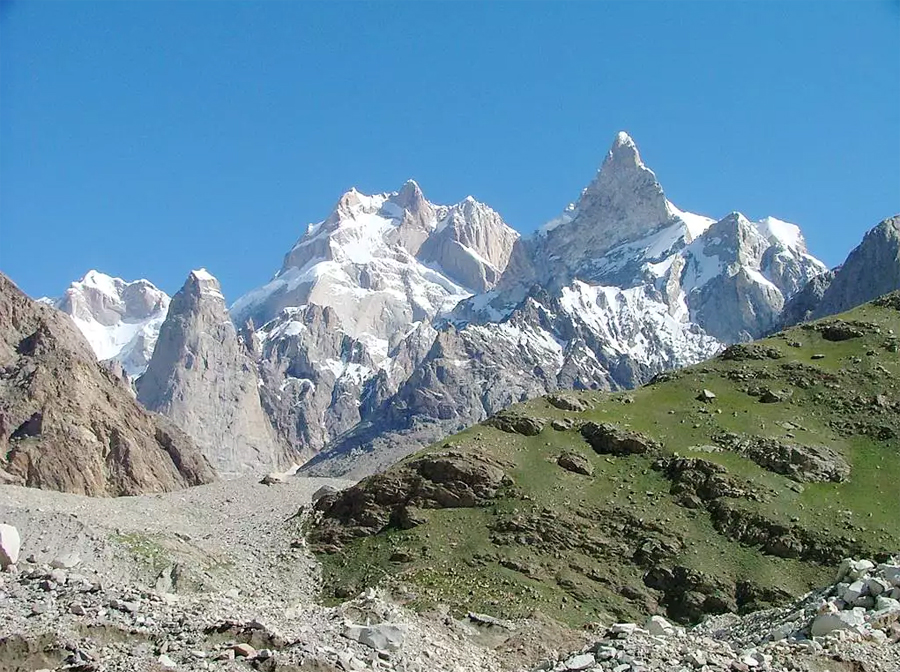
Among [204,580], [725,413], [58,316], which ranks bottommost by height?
[204,580]

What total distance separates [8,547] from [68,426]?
103 metres

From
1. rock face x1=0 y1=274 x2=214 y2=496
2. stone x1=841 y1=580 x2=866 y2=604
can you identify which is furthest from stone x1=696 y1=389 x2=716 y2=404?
rock face x1=0 y1=274 x2=214 y2=496

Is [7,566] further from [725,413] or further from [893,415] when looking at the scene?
[893,415]

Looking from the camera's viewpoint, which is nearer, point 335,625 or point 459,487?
point 335,625

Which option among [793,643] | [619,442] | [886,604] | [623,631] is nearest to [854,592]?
[886,604]

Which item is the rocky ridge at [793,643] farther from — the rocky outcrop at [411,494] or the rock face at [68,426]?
the rock face at [68,426]

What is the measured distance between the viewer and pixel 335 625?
1422 inches

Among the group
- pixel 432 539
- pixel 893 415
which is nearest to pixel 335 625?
pixel 432 539

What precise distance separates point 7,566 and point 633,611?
38275 mm

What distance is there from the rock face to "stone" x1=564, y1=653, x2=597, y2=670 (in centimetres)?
9694

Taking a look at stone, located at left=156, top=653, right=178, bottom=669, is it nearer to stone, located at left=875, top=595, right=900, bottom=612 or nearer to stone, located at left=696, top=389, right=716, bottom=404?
stone, located at left=875, top=595, right=900, bottom=612

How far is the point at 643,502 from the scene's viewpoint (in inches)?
2805

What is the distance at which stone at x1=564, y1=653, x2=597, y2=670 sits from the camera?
2978 cm

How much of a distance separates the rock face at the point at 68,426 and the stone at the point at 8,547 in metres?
82.2
